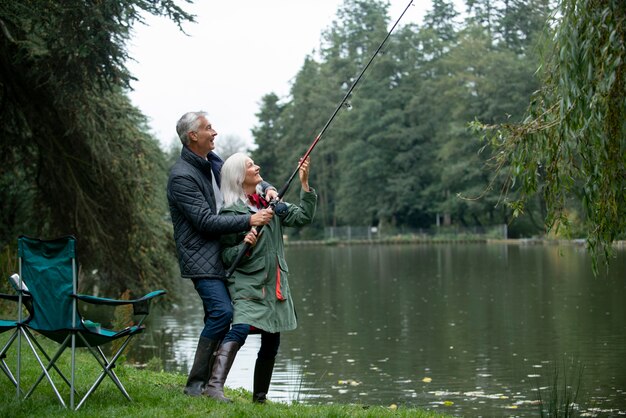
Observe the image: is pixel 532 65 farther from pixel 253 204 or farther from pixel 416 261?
pixel 253 204

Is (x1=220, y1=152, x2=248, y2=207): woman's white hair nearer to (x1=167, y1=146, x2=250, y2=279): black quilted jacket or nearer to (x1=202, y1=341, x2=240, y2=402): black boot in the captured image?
(x1=167, y1=146, x2=250, y2=279): black quilted jacket

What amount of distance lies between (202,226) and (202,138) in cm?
57

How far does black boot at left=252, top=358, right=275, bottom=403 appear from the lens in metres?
6.11

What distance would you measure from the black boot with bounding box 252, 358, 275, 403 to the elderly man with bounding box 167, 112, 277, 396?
0.97ft

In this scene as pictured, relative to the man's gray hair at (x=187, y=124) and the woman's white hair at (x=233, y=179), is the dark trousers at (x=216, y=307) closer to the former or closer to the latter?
the woman's white hair at (x=233, y=179)

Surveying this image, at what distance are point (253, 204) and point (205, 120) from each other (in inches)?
22.8

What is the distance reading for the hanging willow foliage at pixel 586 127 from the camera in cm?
681

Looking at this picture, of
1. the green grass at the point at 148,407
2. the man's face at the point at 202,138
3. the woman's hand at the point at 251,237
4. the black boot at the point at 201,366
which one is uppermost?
the man's face at the point at 202,138

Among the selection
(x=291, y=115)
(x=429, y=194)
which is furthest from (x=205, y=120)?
(x=291, y=115)

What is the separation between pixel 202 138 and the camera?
6.05m

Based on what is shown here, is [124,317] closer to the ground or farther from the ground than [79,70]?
closer to the ground

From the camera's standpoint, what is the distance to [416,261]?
135 feet

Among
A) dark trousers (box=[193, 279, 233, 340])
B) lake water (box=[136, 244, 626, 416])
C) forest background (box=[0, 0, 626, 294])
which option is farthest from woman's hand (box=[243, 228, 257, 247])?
lake water (box=[136, 244, 626, 416])

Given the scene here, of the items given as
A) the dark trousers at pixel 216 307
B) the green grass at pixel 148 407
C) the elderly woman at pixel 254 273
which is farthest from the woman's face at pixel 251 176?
the green grass at pixel 148 407
